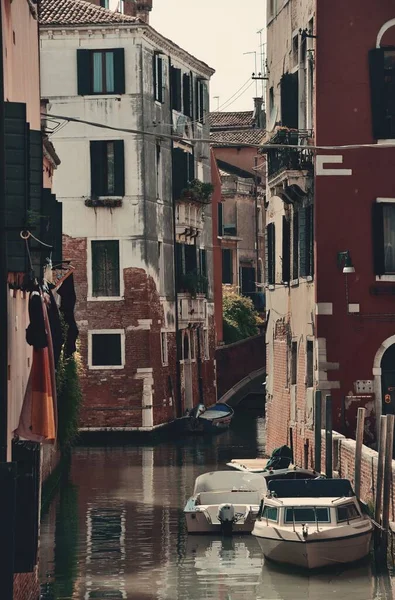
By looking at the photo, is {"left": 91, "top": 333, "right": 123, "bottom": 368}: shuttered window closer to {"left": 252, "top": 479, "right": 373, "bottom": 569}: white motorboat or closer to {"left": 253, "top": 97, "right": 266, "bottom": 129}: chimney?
{"left": 252, "top": 479, "right": 373, "bottom": 569}: white motorboat

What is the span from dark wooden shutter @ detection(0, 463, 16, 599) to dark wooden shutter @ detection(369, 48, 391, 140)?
16361 mm

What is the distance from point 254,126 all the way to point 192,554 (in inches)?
2055

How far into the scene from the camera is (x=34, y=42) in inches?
744

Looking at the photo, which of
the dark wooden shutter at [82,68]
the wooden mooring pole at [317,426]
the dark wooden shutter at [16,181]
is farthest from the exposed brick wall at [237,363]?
the dark wooden shutter at [16,181]

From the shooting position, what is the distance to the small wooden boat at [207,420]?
151ft

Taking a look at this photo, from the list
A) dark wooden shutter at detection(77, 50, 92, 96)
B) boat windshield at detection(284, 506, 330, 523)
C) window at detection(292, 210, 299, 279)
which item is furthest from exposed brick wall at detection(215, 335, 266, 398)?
boat windshield at detection(284, 506, 330, 523)

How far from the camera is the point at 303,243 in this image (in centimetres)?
2988

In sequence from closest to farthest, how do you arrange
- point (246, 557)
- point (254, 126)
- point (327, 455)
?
point (246, 557)
point (327, 455)
point (254, 126)

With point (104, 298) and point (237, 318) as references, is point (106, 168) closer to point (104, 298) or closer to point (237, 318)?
point (104, 298)

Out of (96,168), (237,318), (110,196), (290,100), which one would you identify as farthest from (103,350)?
(237,318)

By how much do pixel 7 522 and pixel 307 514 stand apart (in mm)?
9042

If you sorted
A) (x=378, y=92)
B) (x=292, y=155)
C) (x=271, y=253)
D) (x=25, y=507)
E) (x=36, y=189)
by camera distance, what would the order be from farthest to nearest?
1. (x=271, y=253)
2. (x=292, y=155)
3. (x=378, y=92)
4. (x=36, y=189)
5. (x=25, y=507)

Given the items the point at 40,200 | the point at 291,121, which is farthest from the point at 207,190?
the point at 40,200

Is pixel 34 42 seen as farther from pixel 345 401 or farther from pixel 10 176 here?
pixel 345 401
